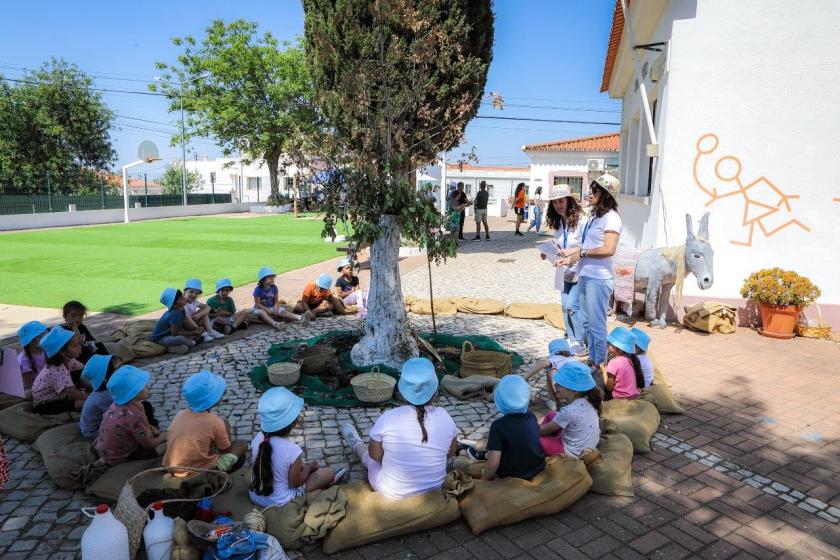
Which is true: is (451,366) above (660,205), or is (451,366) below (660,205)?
below

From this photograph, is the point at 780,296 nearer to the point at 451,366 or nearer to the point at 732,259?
the point at 732,259

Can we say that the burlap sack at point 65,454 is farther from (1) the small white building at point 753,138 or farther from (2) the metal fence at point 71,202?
(2) the metal fence at point 71,202

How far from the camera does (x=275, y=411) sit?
3.50m

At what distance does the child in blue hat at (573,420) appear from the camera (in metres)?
3.98

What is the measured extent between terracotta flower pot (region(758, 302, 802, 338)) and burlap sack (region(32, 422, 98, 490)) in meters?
8.00

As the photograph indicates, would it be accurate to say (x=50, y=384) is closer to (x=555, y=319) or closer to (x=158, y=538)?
(x=158, y=538)

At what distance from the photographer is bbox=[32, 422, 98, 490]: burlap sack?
3932 mm

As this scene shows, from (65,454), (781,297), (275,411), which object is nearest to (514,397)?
(275,411)

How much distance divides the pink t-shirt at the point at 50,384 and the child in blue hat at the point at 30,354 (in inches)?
8.8

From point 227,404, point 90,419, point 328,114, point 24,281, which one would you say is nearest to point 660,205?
point 328,114

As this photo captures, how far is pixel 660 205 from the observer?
8.80m

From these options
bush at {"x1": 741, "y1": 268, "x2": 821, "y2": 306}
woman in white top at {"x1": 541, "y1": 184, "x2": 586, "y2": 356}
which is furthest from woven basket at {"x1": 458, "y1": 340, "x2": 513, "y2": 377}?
bush at {"x1": 741, "y1": 268, "x2": 821, "y2": 306}

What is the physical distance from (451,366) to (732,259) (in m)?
5.02

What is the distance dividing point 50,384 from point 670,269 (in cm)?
739
